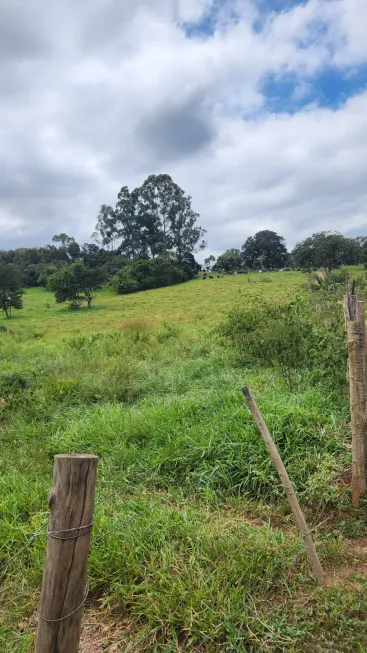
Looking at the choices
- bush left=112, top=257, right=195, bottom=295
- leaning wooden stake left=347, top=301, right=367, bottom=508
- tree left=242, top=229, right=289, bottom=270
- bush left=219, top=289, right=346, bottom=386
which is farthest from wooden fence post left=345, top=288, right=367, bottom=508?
tree left=242, top=229, right=289, bottom=270

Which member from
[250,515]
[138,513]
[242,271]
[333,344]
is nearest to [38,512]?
[138,513]

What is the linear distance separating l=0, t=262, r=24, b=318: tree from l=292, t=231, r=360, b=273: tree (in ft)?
102

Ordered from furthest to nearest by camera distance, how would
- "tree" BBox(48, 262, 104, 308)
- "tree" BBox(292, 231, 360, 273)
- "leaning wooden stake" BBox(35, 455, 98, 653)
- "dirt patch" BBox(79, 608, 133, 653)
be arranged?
"tree" BBox(292, 231, 360, 273) < "tree" BBox(48, 262, 104, 308) < "dirt patch" BBox(79, 608, 133, 653) < "leaning wooden stake" BBox(35, 455, 98, 653)

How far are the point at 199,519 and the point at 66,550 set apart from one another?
6.10ft

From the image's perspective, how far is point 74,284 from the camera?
35406mm

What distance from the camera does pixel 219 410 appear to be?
5000mm

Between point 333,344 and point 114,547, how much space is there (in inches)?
137

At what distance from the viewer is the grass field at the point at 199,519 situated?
90.3 inches

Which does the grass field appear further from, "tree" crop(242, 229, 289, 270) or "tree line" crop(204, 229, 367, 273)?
"tree" crop(242, 229, 289, 270)

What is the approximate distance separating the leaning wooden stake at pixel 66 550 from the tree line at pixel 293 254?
45.0 meters

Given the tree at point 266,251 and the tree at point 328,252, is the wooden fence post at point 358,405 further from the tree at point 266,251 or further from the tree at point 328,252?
the tree at point 266,251

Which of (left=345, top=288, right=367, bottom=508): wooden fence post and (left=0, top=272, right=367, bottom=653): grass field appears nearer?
(left=0, top=272, right=367, bottom=653): grass field

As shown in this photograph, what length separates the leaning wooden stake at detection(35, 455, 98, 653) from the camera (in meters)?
1.50

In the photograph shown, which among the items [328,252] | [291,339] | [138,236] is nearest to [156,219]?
[138,236]
